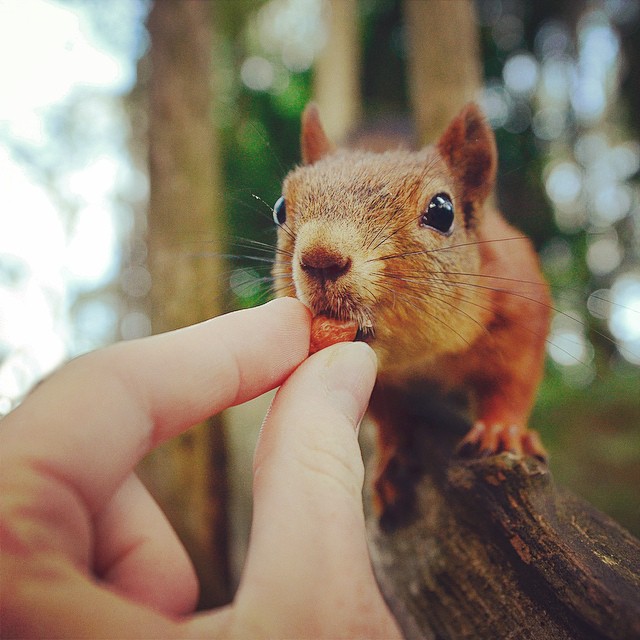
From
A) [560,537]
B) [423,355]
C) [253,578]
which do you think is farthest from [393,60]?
[253,578]

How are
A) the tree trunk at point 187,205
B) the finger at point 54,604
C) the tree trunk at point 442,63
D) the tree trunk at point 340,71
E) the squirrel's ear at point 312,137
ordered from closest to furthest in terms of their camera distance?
the finger at point 54,604, the squirrel's ear at point 312,137, the tree trunk at point 442,63, the tree trunk at point 187,205, the tree trunk at point 340,71

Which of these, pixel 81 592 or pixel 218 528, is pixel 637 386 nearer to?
pixel 218 528

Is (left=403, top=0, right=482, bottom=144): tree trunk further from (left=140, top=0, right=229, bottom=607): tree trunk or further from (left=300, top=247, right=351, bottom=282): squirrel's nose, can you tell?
(left=300, top=247, right=351, bottom=282): squirrel's nose

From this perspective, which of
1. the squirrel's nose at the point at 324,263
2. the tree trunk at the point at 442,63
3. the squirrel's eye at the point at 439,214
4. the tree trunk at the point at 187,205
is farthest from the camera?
the tree trunk at the point at 187,205

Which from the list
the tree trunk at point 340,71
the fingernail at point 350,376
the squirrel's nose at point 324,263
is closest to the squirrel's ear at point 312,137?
the squirrel's nose at point 324,263

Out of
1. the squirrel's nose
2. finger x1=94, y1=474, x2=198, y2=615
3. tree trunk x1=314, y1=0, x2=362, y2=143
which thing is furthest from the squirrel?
tree trunk x1=314, y1=0, x2=362, y2=143

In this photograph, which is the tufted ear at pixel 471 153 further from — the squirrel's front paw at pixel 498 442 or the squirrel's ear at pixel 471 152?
the squirrel's front paw at pixel 498 442

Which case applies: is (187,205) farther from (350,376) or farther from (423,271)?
(350,376)
